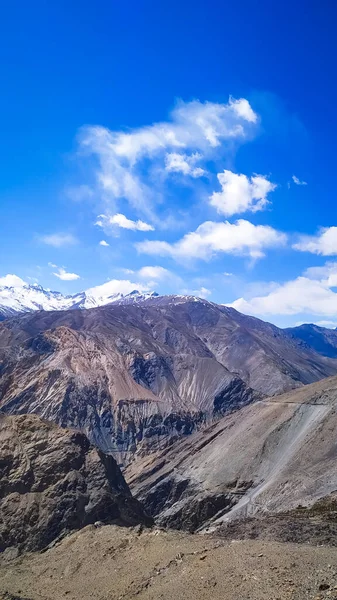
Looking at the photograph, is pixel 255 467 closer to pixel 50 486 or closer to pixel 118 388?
pixel 50 486

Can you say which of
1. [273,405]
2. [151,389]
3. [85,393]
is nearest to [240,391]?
[151,389]

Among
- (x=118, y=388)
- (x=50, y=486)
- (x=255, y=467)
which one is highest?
(x=118, y=388)

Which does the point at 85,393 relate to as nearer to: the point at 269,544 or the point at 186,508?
the point at 186,508

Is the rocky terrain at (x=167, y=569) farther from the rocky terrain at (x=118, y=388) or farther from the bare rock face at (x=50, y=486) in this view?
the rocky terrain at (x=118, y=388)

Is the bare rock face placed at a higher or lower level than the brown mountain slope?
higher

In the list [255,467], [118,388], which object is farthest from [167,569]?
[118,388]

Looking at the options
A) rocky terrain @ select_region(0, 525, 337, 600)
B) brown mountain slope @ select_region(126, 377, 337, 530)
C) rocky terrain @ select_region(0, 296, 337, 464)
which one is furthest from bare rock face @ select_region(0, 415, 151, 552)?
rocky terrain @ select_region(0, 296, 337, 464)

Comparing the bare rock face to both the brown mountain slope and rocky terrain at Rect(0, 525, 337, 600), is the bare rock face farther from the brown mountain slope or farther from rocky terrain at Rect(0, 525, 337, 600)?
the brown mountain slope
